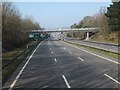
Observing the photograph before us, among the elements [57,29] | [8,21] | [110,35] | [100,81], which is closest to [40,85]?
[100,81]

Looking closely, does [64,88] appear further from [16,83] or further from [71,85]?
[16,83]

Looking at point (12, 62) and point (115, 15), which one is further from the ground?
point (115, 15)

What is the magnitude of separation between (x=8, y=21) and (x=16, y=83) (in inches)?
1236

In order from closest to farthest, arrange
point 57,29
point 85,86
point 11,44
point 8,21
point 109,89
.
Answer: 1. point 109,89
2. point 85,86
3. point 8,21
4. point 11,44
5. point 57,29

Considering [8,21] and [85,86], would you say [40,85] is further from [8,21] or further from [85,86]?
[8,21]

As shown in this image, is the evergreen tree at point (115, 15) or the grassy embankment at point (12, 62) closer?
the grassy embankment at point (12, 62)

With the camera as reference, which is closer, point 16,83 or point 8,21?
point 16,83

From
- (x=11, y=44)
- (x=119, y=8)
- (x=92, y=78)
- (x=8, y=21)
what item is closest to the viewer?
(x=92, y=78)

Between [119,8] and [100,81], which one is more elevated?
[119,8]

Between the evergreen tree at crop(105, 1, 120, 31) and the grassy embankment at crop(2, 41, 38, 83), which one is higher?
the evergreen tree at crop(105, 1, 120, 31)

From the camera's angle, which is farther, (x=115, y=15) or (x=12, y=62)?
(x=115, y=15)

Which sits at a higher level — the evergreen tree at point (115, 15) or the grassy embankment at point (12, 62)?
the evergreen tree at point (115, 15)

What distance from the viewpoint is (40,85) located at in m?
13.7

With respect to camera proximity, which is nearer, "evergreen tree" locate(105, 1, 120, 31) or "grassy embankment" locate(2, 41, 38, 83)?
"grassy embankment" locate(2, 41, 38, 83)
